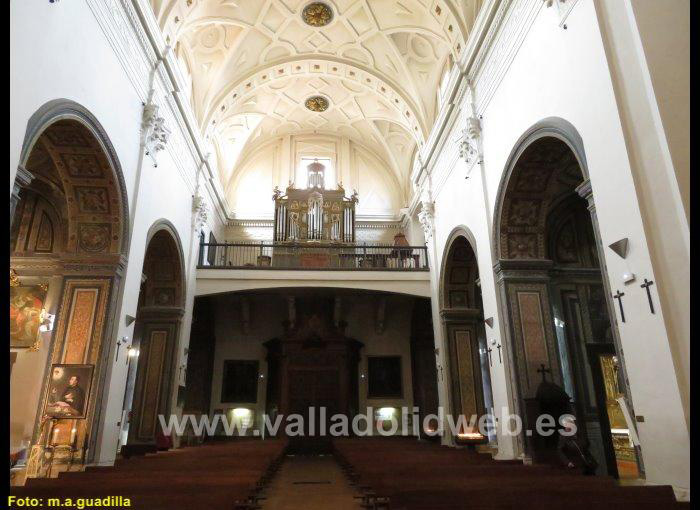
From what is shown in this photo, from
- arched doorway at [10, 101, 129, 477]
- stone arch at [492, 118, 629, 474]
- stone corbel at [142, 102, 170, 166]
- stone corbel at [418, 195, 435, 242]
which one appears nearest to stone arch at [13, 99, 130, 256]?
arched doorway at [10, 101, 129, 477]

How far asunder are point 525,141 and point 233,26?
7.78 meters

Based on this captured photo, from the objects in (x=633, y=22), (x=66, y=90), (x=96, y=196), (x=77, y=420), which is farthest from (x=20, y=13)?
(x=633, y=22)

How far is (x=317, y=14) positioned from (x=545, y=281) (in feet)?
26.9

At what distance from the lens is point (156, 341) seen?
11.2 m

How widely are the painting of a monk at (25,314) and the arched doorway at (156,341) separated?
202cm

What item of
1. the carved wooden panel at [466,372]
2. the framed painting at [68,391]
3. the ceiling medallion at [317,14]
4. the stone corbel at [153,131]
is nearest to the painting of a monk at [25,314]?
the framed painting at [68,391]

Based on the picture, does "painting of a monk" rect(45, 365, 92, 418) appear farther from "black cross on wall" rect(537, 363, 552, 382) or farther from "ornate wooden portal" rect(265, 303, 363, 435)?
"ornate wooden portal" rect(265, 303, 363, 435)

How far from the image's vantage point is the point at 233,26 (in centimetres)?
1156

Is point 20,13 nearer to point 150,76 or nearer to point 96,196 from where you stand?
point 96,196

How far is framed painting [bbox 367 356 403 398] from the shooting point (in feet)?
50.6

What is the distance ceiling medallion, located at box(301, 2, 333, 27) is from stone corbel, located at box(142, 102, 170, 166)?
476 centimetres

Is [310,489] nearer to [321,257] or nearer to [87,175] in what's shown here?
[87,175]

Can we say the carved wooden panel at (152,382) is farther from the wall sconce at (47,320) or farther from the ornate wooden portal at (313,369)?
the ornate wooden portal at (313,369)

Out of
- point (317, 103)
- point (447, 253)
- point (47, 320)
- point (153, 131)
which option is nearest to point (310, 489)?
point (47, 320)
